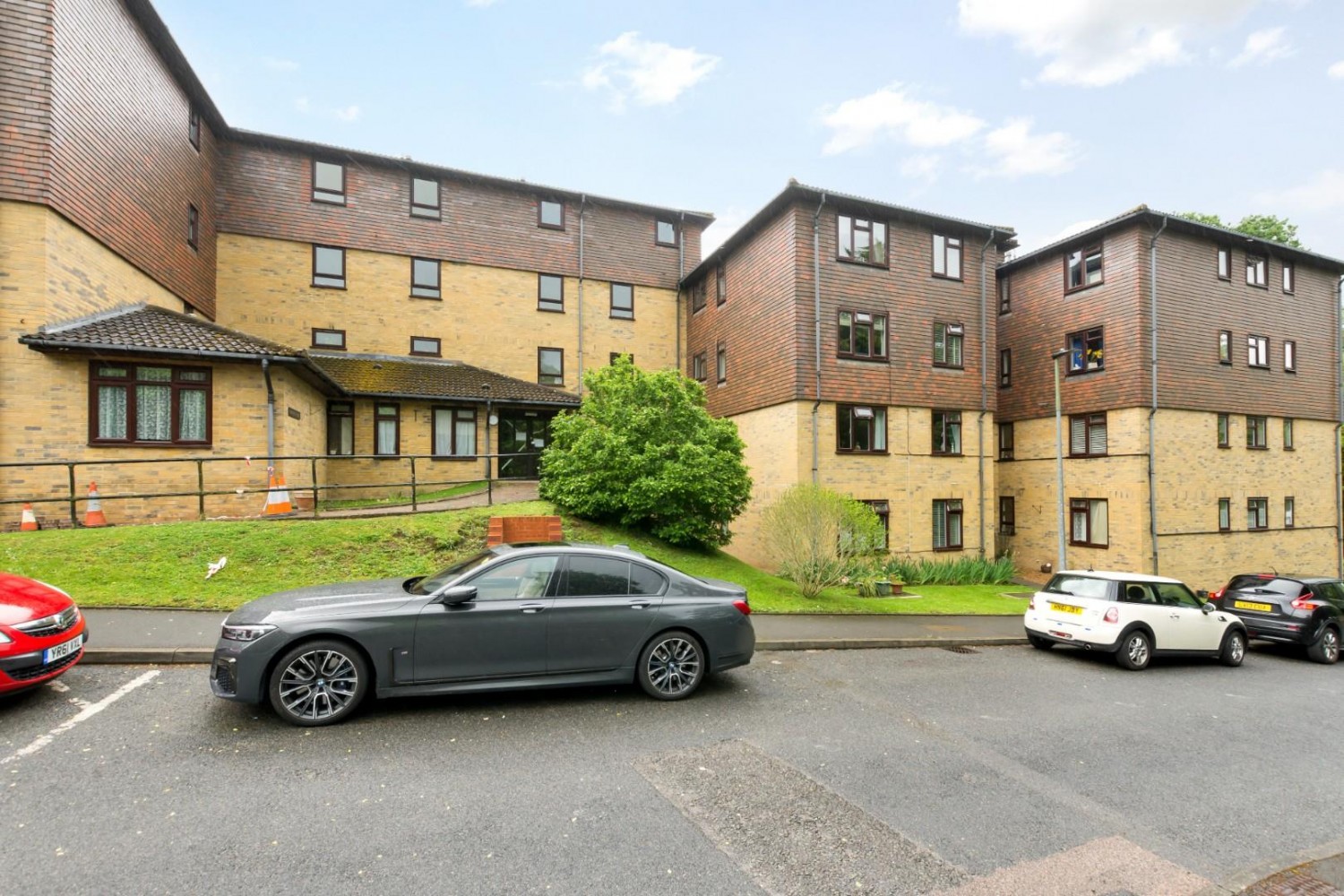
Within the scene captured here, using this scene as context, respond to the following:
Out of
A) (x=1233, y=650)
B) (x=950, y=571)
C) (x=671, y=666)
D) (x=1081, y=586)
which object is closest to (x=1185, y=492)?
(x=950, y=571)

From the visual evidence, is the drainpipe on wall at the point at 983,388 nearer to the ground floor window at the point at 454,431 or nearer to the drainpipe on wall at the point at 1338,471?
the drainpipe on wall at the point at 1338,471

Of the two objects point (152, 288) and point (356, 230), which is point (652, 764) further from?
point (356, 230)

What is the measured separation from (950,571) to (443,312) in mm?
17567

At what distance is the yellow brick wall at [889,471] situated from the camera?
1644 cm

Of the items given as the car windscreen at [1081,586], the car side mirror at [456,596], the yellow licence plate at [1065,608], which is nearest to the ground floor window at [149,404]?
the car side mirror at [456,596]

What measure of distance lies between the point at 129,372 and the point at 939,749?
1476 centimetres

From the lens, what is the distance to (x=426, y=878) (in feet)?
9.95

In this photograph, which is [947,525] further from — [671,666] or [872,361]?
[671,666]

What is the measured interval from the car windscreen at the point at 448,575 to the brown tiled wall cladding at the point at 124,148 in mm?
11503

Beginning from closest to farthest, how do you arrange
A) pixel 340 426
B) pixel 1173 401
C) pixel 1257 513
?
1. pixel 340 426
2. pixel 1173 401
3. pixel 1257 513

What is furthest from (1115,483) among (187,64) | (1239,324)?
(187,64)

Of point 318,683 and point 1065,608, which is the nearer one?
point 318,683

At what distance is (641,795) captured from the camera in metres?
3.96

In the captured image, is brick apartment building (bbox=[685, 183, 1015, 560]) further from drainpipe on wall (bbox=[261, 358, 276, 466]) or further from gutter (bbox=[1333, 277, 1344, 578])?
gutter (bbox=[1333, 277, 1344, 578])
